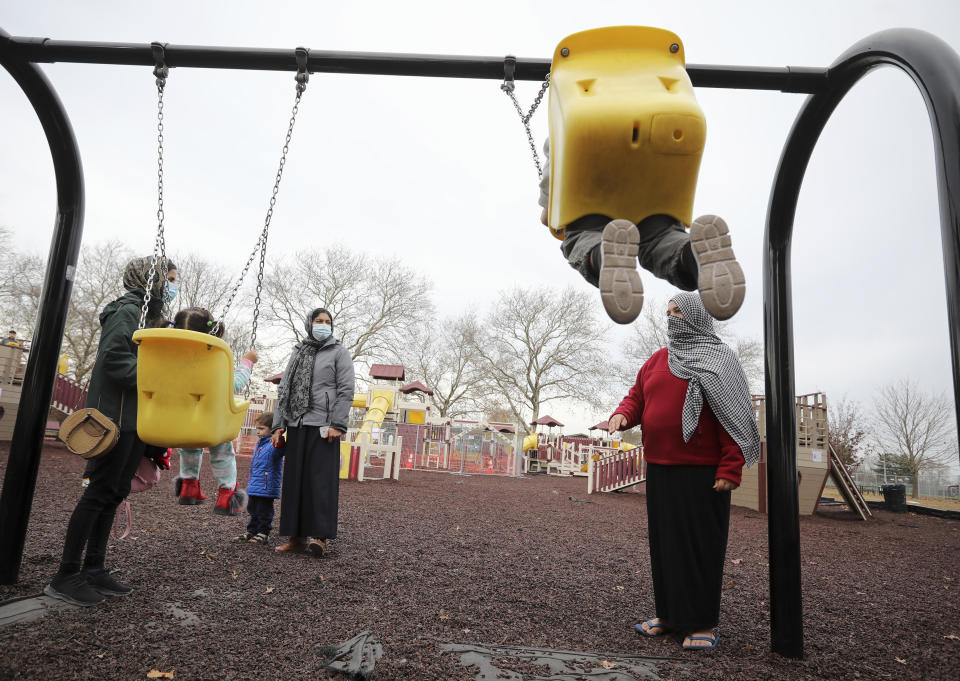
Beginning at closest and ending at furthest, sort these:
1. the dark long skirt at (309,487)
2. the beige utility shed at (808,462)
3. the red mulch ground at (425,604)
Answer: the red mulch ground at (425,604), the dark long skirt at (309,487), the beige utility shed at (808,462)

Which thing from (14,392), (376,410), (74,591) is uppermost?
(376,410)

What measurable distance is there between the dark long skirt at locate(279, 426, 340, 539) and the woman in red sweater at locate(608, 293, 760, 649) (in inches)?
97.5

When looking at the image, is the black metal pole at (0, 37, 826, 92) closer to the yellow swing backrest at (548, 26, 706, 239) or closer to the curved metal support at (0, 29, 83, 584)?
the curved metal support at (0, 29, 83, 584)

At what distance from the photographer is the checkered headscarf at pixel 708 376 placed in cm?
297

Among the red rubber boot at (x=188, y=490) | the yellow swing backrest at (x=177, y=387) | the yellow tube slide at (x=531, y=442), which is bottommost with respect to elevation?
the red rubber boot at (x=188, y=490)

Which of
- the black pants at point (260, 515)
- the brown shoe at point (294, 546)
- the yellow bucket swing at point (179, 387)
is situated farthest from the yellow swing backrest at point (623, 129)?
the black pants at point (260, 515)

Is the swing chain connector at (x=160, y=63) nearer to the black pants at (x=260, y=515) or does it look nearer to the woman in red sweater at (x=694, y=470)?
the woman in red sweater at (x=694, y=470)

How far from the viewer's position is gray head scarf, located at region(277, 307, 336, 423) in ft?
15.3

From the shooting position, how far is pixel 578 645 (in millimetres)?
2834

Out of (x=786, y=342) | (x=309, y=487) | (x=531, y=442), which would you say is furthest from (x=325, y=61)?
(x=531, y=442)

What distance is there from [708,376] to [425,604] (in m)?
2.10

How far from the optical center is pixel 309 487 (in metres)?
4.51

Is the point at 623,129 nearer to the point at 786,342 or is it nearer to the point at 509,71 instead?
the point at 509,71

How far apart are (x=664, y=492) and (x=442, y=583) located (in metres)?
1.73
